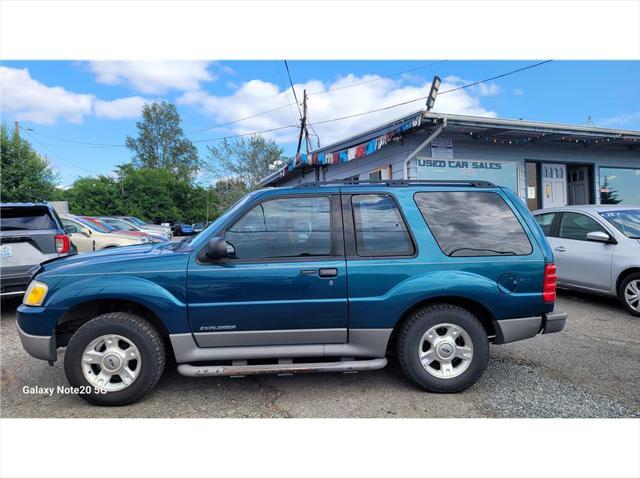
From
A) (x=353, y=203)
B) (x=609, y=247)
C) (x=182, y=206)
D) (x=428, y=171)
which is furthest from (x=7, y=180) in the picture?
(x=609, y=247)

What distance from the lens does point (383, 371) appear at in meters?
3.74

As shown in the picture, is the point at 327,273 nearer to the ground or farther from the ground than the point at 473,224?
nearer to the ground

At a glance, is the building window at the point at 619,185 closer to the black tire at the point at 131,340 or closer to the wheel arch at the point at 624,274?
the wheel arch at the point at 624,274

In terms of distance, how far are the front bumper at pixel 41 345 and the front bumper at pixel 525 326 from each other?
375 cm

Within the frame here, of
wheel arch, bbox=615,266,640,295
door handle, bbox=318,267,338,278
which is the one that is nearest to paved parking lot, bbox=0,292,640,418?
door handle, bbox=318,267,338,278

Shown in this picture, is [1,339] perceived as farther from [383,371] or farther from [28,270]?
[383,371]

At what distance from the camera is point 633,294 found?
17.9ft

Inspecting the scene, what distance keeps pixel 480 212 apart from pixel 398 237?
0.82 meters

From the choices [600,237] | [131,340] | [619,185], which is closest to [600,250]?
[600,237]

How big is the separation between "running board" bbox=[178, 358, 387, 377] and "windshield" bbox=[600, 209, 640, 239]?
16.4 feet

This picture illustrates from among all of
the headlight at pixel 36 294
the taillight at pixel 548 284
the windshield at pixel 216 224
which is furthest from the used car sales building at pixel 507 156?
the headlight at pixel 36 294

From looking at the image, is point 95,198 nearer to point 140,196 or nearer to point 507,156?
point 140,196

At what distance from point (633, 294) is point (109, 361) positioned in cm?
673

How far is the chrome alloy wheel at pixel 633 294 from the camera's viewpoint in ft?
17.8
